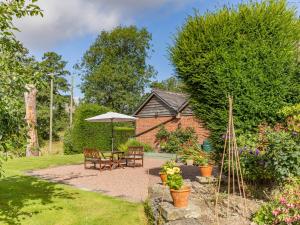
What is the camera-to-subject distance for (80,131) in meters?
22.4

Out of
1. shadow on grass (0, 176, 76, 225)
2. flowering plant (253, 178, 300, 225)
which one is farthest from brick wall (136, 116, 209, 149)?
flowering plant (253, 178, 300, 225)

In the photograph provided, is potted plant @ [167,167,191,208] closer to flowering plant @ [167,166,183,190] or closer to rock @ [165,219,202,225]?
flowering plant @ [167,166,183,190]

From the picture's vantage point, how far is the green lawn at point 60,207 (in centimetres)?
650

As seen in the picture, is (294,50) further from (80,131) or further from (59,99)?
(59,99)

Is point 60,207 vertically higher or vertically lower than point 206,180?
lower

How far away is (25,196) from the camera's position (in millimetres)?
8508

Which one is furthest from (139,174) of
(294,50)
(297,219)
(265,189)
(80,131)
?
(80,131)

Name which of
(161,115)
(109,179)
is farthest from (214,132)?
(161,115)

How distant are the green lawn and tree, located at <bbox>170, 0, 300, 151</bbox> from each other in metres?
3.13

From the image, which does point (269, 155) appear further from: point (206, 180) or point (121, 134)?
point (121, 134)

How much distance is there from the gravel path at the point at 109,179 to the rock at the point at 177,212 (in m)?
2.33

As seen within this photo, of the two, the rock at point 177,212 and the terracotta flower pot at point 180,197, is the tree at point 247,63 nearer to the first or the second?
the terracotta flower pot at point 180,197

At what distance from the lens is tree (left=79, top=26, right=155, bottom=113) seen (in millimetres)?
43281

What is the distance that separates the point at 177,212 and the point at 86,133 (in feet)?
58.5
